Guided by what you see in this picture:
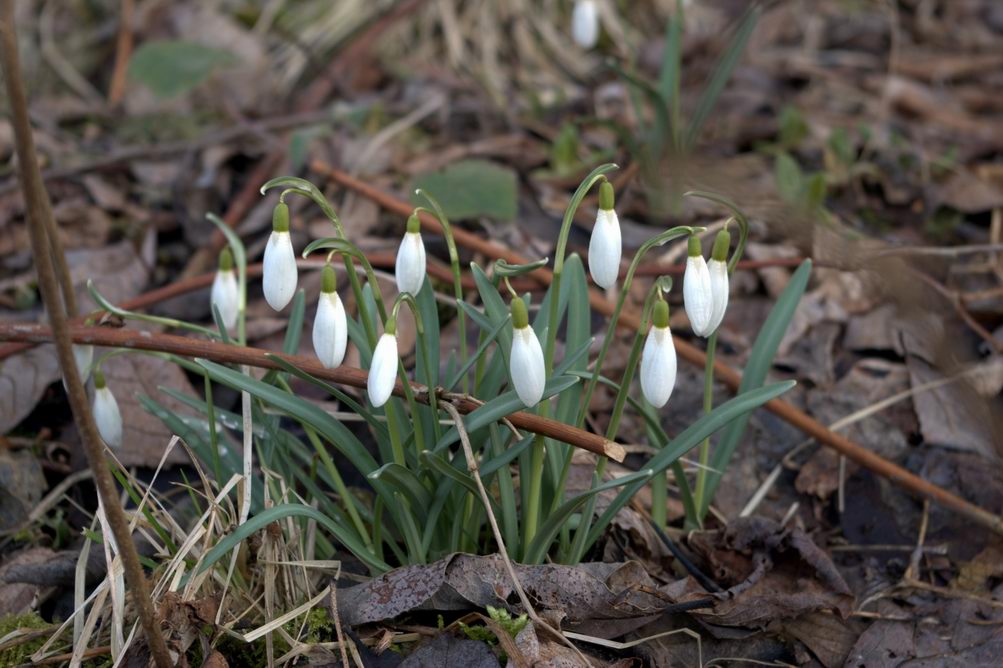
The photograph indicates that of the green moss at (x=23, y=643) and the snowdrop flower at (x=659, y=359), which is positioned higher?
the snowdrop flower at (x=659, y=359)

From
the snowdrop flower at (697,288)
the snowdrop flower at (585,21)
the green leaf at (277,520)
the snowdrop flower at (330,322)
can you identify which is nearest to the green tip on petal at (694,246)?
the snowdrop flower at (697,288)

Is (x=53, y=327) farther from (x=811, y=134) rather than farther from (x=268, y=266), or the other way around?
(x=811, y=134)

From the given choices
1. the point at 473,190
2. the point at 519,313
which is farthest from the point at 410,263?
the point at 473,190

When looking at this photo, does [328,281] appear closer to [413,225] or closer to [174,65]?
[413,225]

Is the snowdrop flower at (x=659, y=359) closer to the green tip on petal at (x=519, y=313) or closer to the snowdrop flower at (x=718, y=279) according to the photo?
the snowdrop flower at (x=718, y=279)

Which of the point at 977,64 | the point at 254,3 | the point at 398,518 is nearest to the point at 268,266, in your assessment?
the point at 398,518

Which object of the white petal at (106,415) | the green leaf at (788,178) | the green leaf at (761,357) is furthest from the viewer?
the green leaf at (788,178)
